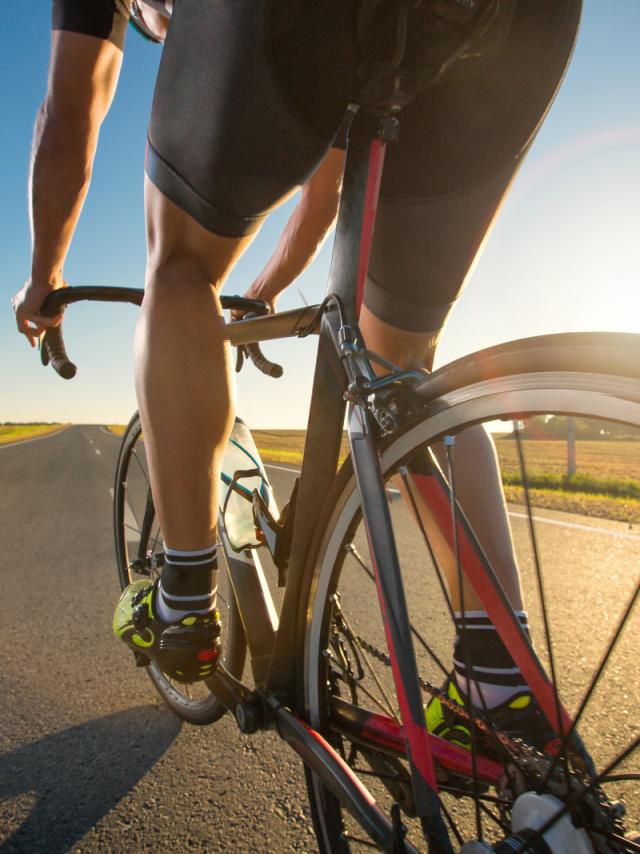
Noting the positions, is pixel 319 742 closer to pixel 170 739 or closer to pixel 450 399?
pixel 450 399

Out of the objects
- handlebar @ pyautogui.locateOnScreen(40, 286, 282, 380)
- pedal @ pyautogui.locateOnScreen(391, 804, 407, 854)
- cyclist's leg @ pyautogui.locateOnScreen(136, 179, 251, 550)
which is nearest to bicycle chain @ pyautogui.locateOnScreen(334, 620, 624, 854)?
pedal @ pyautogui.locateOnScreen(391, 804, 407, 854)

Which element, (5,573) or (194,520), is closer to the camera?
(194,520)

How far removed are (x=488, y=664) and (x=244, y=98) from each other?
1060mm

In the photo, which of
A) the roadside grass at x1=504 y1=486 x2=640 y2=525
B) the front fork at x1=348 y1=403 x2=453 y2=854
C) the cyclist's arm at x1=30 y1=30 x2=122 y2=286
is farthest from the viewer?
the roadside grass at x1=504 y1=486 x2=640 y2=525

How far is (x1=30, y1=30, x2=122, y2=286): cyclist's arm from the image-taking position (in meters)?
1.15

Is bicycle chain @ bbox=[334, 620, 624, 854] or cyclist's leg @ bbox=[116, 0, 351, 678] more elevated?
cyclist's leg @ bbox=[116, 0, 351, 678]

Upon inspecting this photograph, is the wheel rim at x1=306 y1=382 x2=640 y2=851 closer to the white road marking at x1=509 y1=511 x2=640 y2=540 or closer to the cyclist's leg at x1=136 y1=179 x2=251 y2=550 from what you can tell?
the cyclist's leg at x1=136 y1=179 x2=251 y2=550

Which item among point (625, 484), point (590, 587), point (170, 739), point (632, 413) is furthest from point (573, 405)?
point (625, 484)

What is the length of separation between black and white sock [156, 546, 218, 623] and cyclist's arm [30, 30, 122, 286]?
2.49ft

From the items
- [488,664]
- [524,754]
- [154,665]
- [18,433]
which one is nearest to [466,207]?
[488,664]

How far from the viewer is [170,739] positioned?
161 centimetres

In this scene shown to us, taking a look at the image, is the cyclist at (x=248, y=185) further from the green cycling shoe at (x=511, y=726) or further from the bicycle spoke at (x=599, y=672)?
the bicycle spoke at (x=599, y=672)

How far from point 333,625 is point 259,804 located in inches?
19.5

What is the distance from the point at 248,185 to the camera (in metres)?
1.01
